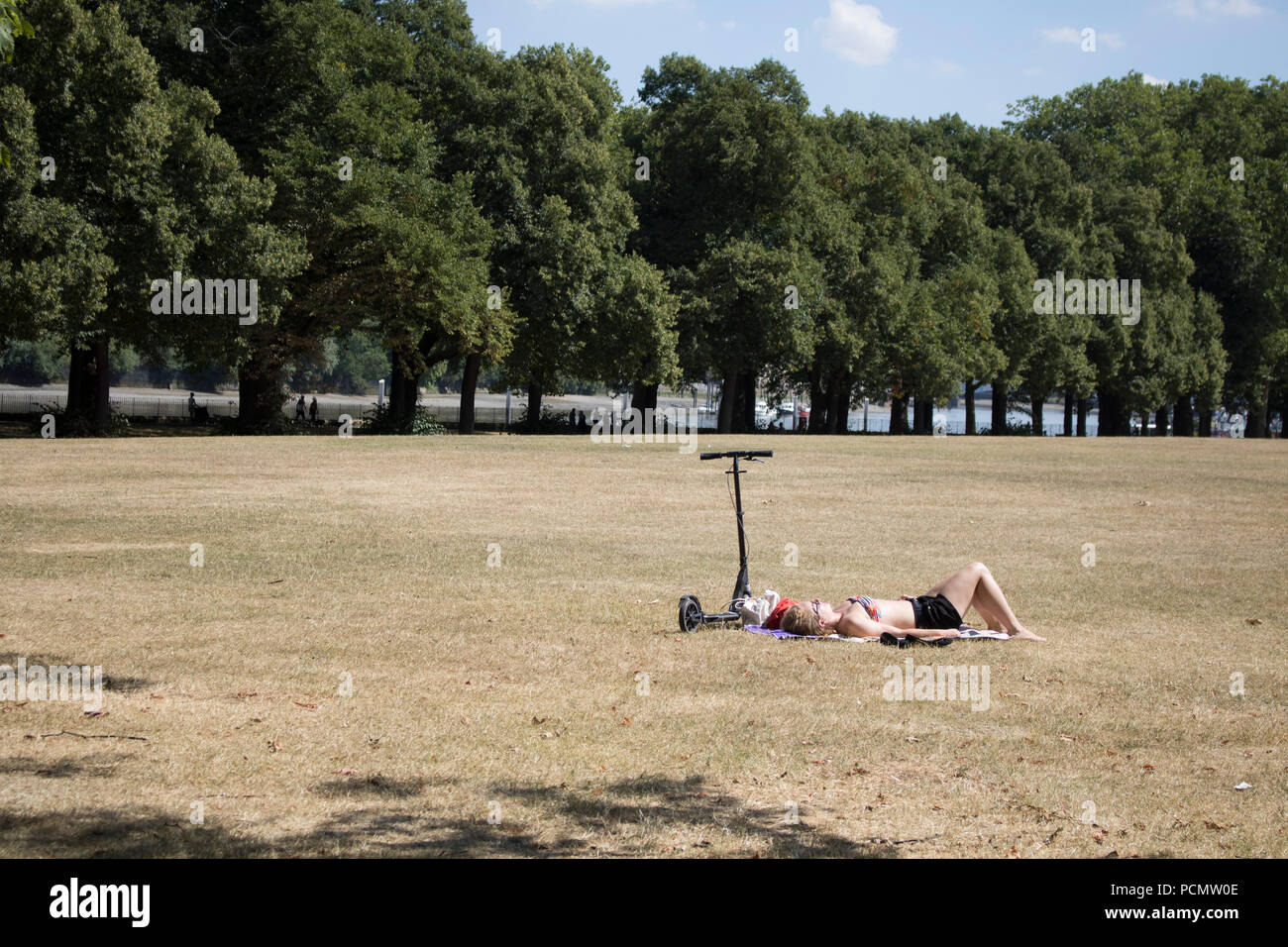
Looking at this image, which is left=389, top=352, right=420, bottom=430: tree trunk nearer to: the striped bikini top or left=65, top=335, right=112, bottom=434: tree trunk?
left=65, top=335, right=112, bottom=434: tree trunk

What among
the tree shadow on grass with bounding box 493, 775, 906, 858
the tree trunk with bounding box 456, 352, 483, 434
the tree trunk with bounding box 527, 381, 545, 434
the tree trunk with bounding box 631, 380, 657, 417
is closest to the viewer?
the tree shadow on grass with bounding box 493, 775, 906, 858

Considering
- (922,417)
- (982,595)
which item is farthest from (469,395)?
(982,595)

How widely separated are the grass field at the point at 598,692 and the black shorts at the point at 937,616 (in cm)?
33

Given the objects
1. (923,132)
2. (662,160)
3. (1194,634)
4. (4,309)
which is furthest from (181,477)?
(923,132)

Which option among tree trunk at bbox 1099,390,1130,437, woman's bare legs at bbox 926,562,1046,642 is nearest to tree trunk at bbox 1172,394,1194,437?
tree trunk at bbox 1099,390,1130,437

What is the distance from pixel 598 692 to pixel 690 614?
2.27 m

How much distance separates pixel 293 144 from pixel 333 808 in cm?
3745

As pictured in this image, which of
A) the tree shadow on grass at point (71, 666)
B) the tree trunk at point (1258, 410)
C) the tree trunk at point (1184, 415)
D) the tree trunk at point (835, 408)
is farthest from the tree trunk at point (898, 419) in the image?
the tree shadow on grass at point (71, 666)

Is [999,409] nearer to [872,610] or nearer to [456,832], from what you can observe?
[872,610]

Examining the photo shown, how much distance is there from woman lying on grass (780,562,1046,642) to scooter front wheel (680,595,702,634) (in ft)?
2.56

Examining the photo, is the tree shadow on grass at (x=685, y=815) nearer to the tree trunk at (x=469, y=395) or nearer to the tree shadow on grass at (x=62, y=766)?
the tree shadow on grass at (x=62, y=766)

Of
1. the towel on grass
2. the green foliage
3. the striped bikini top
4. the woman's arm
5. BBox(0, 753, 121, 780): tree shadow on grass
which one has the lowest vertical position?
BBox(0, 753, 121, 780): tree shadow on grass

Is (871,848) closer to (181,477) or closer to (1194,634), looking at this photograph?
(1194,634)

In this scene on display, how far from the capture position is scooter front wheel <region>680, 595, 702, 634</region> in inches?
435
